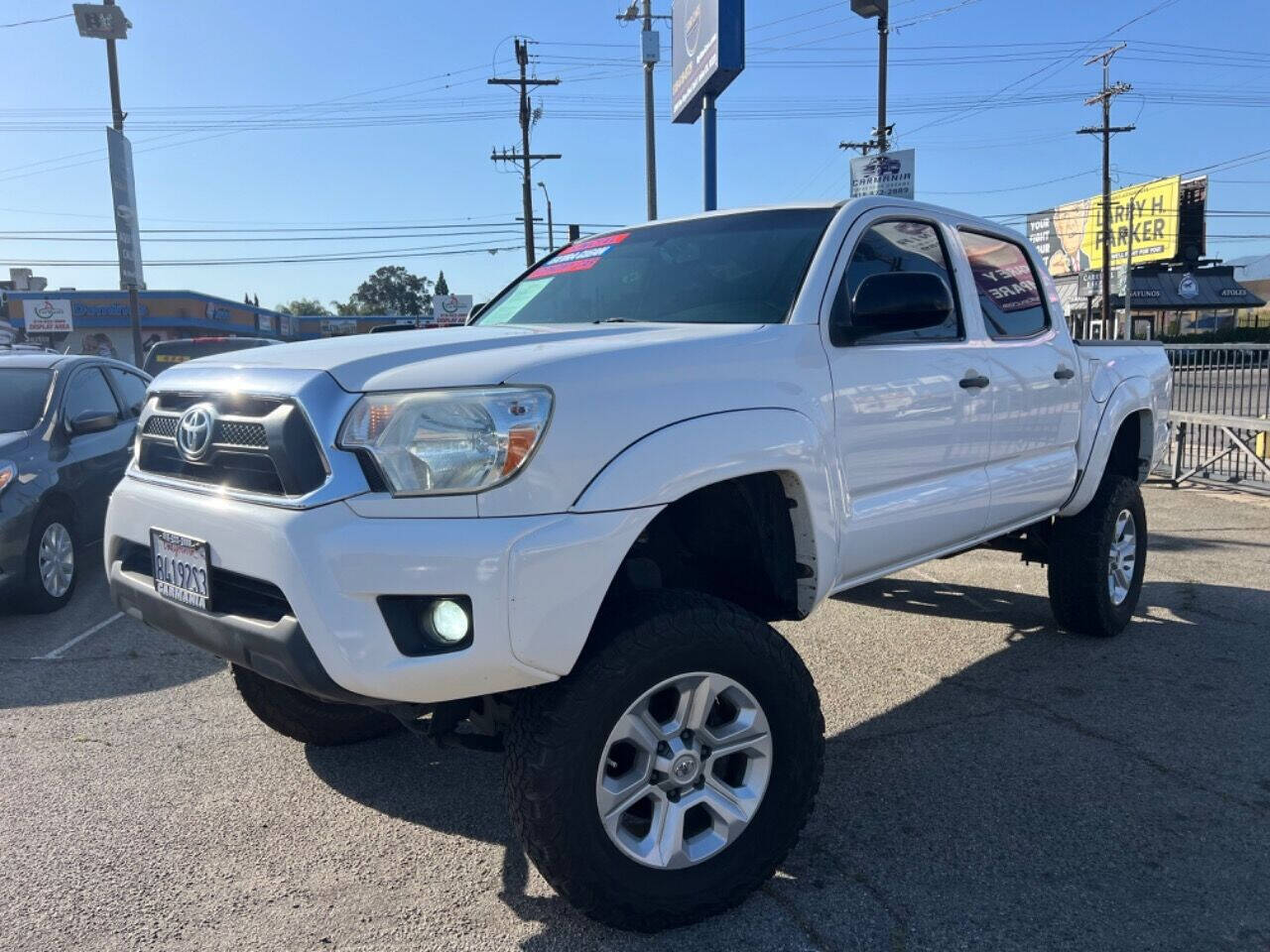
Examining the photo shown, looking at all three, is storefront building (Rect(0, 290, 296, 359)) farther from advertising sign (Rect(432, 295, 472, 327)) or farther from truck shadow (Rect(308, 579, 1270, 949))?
truck shadow (Rect(308, 579, 1270, 949))

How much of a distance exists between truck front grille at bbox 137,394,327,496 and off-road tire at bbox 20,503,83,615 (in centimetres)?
338

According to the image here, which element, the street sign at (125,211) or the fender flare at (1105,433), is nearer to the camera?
the fender flare at (1105,433)

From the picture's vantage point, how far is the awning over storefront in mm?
60281

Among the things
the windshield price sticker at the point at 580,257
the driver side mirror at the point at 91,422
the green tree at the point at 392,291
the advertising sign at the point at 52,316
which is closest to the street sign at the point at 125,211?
the advertising sign at the point at 52,316

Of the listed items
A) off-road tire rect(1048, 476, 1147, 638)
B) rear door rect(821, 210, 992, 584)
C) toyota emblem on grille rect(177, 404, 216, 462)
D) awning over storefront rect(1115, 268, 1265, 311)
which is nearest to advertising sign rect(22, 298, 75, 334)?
toyota emblem on grille rect(177, 404, 216, 462)

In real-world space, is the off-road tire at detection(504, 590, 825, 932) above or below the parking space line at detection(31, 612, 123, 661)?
above

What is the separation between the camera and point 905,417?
11.2ft

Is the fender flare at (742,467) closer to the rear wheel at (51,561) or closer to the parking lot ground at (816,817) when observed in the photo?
the parking lot ground at (816,817)

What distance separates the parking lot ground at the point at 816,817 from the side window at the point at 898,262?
1594 mm

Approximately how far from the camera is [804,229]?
3514 millimetres

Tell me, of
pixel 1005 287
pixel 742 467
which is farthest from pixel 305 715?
pixel 1005 287

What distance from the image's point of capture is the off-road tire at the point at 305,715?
3.65 metres

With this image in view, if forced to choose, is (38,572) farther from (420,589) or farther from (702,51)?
(702,51)

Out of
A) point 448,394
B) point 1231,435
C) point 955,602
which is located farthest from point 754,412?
point 1231,435
